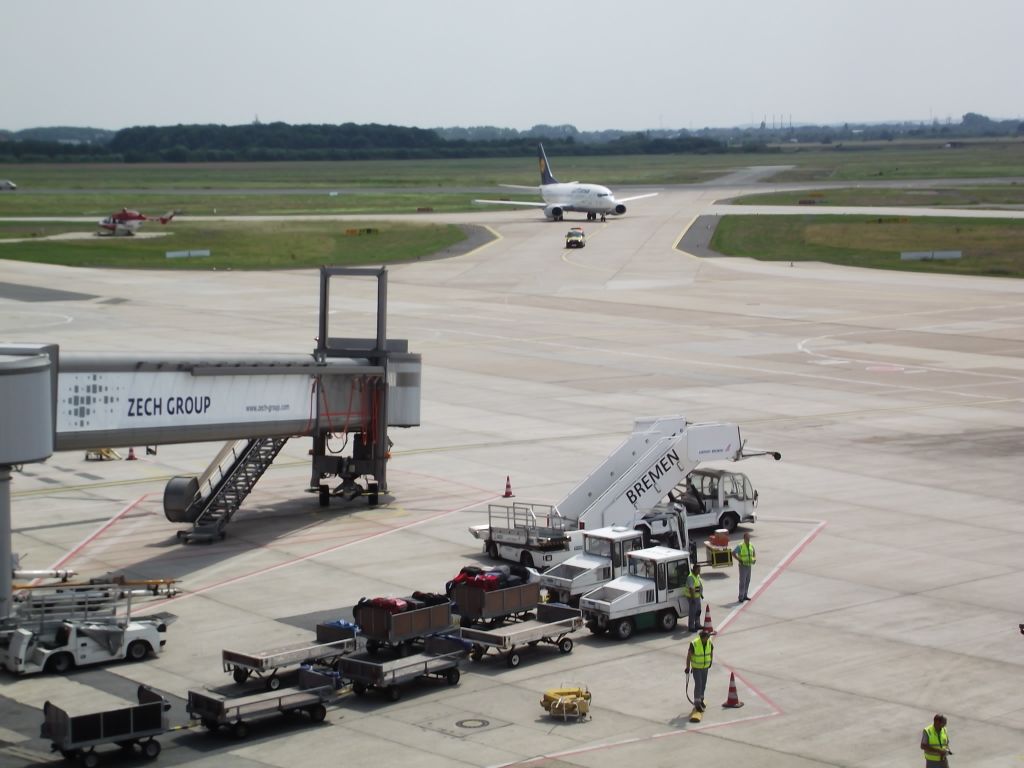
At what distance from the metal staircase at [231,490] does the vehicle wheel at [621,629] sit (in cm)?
1501

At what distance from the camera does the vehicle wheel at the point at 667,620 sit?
33.8 metres

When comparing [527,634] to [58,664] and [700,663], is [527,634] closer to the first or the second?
[700,663]

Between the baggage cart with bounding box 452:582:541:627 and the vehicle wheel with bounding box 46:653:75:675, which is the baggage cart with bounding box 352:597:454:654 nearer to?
the baggage cart with bounding box 452:582:541:627

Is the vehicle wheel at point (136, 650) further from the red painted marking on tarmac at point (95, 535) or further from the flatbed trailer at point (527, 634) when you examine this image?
the red painted marking on tarmac at point (95, 535)

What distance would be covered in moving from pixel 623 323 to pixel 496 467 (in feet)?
142

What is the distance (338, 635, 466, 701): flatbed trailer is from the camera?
94.1 feet

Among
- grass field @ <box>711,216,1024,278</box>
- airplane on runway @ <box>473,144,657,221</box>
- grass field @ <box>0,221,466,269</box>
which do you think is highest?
airplane on runway @ <box>473,144,657,221</box>

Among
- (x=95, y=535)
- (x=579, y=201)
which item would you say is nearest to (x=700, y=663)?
(x=95, y=535)

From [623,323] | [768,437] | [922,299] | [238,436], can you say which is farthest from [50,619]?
[922,299]

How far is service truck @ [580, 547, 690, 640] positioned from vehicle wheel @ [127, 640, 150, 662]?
10150 millimetres

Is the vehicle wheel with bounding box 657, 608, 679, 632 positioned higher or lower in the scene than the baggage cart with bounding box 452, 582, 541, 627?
lower

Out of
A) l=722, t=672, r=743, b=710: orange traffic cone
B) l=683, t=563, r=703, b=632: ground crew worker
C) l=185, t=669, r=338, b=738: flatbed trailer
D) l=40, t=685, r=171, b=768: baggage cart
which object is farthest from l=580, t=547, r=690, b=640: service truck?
l=40, t=685, r=171, b=768: baggage cart

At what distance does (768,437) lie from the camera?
190ft

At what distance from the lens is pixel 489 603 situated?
32.5 m
